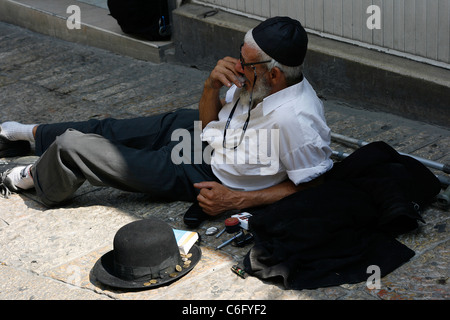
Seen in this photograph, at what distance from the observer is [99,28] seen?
7586 millimetres

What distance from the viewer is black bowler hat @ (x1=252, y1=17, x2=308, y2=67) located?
3811mm

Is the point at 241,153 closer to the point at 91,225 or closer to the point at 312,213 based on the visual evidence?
the point at 312,213

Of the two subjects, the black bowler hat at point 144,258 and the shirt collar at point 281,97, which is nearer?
the black bowler hat at point 144,258

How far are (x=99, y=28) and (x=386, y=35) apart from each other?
334cm

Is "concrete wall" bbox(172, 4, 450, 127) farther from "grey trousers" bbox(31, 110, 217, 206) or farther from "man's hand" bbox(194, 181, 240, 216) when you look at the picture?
"man's hand" bbox(194, 181, 240, 216)

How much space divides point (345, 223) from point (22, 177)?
2134 mm

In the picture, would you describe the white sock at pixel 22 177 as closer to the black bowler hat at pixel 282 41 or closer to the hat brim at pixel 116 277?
the hat brim at pixel 116 277

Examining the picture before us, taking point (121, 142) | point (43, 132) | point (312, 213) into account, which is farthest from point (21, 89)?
point (312, 213)

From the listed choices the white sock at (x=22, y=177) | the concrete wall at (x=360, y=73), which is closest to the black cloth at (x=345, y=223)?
the concrete wall at (x=360, y=73)

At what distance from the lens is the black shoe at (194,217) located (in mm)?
4055

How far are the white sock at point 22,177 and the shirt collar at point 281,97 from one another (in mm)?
1641

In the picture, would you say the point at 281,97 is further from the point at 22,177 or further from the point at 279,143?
the point at 22,177

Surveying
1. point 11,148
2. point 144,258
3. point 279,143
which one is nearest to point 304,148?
point 279,143

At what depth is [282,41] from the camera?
12.5 ft
